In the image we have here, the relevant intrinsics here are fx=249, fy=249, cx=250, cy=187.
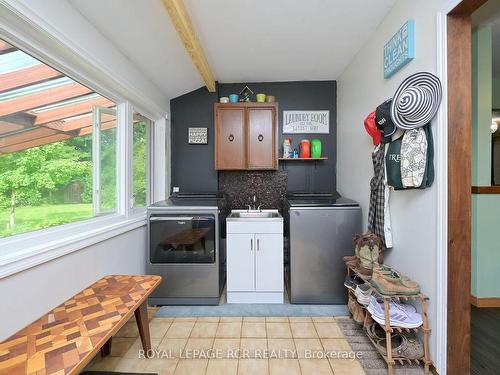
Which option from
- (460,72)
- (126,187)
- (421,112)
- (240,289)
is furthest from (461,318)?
(126,187)

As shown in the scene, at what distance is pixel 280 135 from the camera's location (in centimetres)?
323

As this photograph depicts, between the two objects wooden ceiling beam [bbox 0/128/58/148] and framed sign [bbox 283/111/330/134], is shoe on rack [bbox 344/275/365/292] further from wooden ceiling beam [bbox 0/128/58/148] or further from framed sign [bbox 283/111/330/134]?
wooden ceiling beam [bbox 0/128/58/148]

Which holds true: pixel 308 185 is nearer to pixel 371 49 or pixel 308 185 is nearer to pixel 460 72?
pixel 371 49

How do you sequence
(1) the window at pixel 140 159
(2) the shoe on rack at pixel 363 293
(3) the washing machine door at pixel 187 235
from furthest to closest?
(1) the window at pixel 140 159 < (3) the washing machine door at pixel 187 235 < (2) the shoe on rack at pixel 363 293

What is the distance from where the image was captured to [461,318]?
141 centimetres

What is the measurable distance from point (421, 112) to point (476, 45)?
1.32 m

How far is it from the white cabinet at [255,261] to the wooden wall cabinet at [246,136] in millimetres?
870

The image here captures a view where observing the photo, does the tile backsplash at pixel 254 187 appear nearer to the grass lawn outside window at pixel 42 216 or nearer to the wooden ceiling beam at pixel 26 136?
the grass lawn outside window at pixel 42 216

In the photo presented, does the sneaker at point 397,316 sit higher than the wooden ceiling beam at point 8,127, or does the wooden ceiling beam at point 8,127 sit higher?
the wooden ceiling beam at point 8,127

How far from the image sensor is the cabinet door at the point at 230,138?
3000mm

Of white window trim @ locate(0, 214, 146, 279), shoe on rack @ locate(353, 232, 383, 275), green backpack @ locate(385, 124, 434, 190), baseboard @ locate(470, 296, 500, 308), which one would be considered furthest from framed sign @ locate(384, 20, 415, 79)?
white window trim @ locate(0, 214, 146, 279)

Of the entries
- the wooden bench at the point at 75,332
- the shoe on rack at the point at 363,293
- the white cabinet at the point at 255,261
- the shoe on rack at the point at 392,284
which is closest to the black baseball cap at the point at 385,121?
the shoe on rack at the point at 392,284

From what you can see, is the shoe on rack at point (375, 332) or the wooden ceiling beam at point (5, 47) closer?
the wooden ceiling beam at point (5, 47)

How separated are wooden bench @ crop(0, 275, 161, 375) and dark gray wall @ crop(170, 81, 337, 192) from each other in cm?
175
